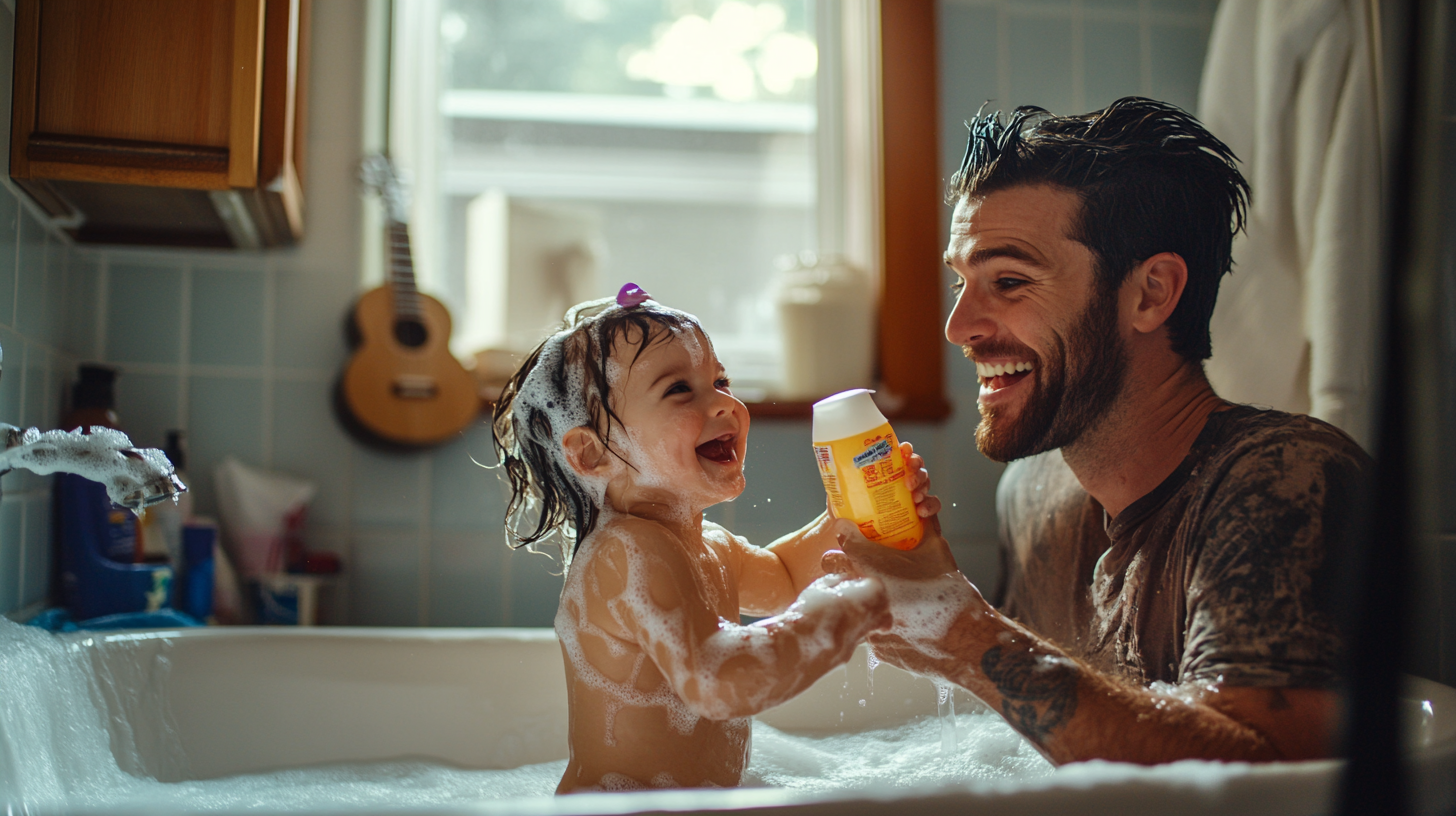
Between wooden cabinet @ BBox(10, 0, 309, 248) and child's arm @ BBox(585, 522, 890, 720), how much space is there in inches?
29.5

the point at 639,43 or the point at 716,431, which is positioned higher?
the point at 639,43

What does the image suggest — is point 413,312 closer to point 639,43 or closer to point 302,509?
point 302,509

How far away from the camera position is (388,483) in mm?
1623

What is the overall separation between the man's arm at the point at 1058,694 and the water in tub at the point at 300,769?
30 cm

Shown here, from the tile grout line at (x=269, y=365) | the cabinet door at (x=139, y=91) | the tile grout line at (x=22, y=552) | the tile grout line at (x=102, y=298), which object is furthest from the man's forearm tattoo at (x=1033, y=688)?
the tile grout line at (x=102, y=298)

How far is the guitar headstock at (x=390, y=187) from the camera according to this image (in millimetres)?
1585

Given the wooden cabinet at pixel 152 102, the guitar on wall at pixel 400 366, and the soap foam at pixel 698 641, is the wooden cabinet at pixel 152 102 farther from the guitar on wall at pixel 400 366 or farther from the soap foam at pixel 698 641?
the soap foam at pixel 698 641

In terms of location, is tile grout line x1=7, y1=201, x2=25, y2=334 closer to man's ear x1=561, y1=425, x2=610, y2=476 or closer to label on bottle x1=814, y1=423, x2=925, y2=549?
man's ear x1=561, y1=425, x2=610, y2=476

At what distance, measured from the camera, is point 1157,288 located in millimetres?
956

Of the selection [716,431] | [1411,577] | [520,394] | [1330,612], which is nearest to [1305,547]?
[1330,612]

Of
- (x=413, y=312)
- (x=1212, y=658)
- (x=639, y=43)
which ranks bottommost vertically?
(x=1212, y=658)

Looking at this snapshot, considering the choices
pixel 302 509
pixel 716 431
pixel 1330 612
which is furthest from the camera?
pixel 302 509

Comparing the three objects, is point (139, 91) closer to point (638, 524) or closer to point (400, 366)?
point (400, 366)

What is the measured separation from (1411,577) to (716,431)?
567mm
